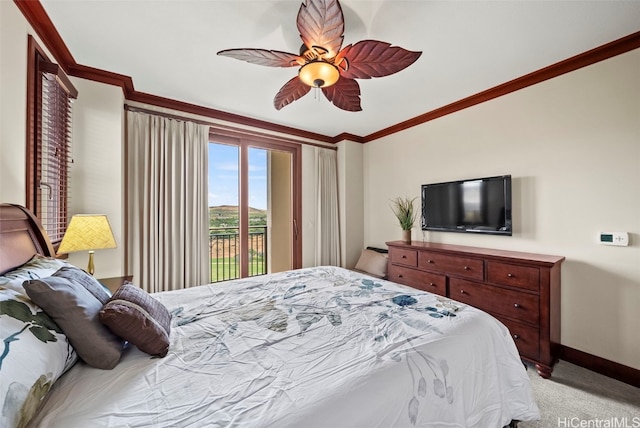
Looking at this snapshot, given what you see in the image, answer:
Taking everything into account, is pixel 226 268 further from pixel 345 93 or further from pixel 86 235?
pixel 345 93

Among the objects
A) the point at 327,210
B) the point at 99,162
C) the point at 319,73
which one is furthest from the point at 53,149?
the point at 327,210

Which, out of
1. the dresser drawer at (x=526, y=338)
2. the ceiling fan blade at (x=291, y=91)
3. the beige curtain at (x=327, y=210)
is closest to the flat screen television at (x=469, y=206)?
the dresser drawer at (x=526, y=338)

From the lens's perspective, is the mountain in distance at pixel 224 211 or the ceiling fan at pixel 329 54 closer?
the ceiling fan at pixel 329 54

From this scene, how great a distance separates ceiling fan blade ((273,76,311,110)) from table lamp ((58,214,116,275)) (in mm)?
1722

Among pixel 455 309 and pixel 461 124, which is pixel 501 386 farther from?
pixel 461 124

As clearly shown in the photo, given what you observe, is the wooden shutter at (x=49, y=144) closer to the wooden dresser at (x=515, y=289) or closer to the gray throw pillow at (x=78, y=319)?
the gray throw pillow at (x=78, y=319)

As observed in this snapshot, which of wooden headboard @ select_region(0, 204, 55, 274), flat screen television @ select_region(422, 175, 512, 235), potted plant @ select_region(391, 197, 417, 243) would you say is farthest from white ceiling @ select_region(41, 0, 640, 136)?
potted plant @ select_region(391, 197, 417, 243)

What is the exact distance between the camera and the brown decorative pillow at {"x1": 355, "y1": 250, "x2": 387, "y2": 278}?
376 centimetres

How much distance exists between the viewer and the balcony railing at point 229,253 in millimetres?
3750

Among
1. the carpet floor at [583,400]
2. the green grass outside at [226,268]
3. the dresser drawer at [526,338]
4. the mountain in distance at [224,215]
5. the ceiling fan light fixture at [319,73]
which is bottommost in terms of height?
the carpet floor at [583,400]

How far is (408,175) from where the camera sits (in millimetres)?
3814

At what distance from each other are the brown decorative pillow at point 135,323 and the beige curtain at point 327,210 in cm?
322

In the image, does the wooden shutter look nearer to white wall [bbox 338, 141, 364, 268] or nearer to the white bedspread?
the white bedspread

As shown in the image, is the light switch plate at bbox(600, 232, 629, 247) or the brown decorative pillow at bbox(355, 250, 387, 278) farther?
the brown decorative pillow at bbox(355, 250, 387, 278)
